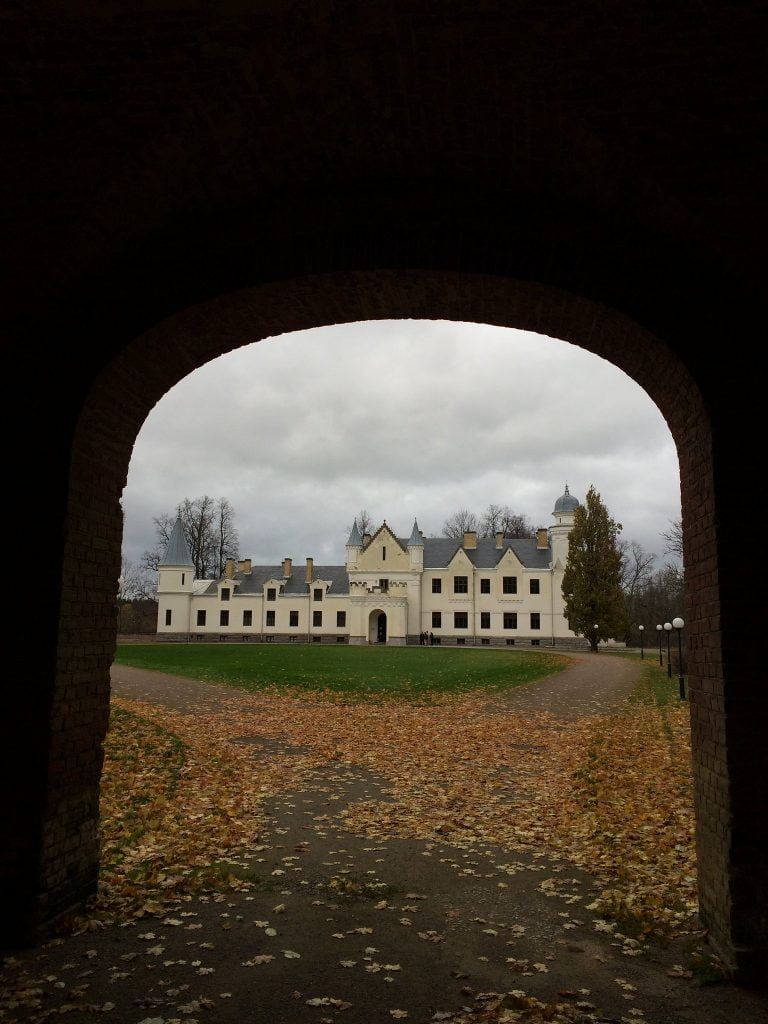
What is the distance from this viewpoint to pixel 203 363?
18.1 feet

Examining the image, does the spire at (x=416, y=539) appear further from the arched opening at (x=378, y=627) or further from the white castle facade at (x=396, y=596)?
the arched opening at (x=378, y=627)

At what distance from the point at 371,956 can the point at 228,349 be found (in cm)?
421

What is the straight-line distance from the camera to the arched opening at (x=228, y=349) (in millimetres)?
4273

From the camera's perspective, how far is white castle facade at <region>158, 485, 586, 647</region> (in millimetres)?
51781

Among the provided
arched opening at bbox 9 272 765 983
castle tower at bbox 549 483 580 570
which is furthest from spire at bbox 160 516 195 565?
arched opening at bbox 9 272 765 983

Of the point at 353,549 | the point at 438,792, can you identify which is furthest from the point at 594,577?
the point at 438,792

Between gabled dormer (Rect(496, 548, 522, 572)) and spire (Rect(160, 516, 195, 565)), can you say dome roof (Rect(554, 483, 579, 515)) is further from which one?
spire (Rect(160, 516, 195, 565))

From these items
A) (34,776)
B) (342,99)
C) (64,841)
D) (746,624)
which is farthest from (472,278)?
(64,841)

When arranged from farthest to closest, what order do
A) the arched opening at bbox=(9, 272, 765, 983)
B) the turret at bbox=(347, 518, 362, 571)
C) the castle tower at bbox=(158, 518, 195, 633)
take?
the castle tower at bbox=(158, 518, 195, 633) → the turret at bbox=(347, 518, 362, 571) → the arched opening at bbox=(9, 272, 765, 983)

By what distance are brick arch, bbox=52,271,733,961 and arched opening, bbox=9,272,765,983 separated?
1 centimetres

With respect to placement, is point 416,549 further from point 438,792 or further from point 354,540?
point 438,792

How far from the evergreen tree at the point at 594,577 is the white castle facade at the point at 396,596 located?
581cm

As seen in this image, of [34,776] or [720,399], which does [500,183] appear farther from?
[34,776]

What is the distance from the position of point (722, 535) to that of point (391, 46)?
3.21m
